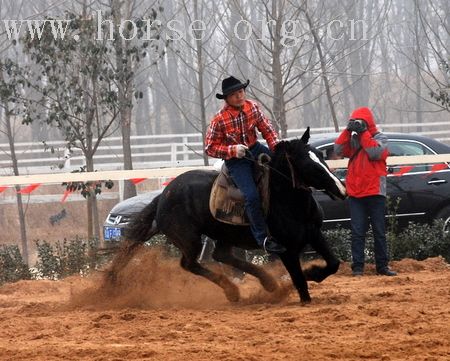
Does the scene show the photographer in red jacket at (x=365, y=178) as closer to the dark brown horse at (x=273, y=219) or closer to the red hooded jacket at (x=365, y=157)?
the red hooded jacket at (x=365, y=157)

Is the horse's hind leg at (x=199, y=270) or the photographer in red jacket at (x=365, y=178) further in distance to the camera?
the photographer in red jacket at (x=365, y=178)

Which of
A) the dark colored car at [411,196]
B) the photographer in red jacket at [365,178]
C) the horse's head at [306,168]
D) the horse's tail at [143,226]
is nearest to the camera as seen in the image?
the horse's head at [306,168]

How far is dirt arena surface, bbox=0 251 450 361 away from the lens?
6.86 m

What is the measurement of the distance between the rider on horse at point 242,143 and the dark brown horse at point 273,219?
17 cm

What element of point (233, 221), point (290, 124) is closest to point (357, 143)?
point (233, 221)

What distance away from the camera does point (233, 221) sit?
9891 mm

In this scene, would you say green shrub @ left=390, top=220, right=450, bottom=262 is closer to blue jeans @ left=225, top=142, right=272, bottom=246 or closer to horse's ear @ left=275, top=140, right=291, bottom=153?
blue jeans @ left=225, top=142, right=272, bottom=246

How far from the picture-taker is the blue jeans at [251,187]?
9.58 metres

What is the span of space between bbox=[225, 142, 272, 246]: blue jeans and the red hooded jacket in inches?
99.9

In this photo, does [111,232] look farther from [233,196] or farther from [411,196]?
[233,196]

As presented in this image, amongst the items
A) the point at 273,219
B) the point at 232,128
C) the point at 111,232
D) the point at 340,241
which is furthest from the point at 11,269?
the point at 273,219

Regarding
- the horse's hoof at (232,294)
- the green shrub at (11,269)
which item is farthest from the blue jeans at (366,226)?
the green shrub at (11,269)

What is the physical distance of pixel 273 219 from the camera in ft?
31.7

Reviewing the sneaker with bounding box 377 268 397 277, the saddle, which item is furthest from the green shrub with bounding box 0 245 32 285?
the sneaker with bounding box 377 268 397 277
